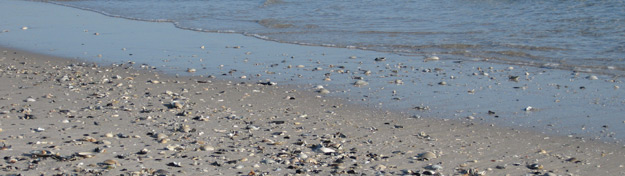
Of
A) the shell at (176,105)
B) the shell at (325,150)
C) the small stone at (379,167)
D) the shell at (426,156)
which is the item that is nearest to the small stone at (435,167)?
the shell at (426,156)

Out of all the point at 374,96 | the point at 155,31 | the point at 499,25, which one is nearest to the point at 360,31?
the point at 499,25

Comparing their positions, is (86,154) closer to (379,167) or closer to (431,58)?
(379,167)

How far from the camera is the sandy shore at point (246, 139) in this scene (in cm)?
541

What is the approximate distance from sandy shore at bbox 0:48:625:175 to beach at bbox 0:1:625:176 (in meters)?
0.02

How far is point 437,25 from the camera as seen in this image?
15516mm

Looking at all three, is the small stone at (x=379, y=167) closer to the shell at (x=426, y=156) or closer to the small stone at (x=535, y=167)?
the shell at (x=426, y=156)

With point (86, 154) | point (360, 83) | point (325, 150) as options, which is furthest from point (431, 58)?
point (86, 154)

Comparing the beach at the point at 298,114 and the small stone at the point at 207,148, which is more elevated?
the small stone at the point at 207,148

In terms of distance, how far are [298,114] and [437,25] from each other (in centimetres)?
874

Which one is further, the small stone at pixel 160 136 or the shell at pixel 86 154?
the small stone at pixel 160 136

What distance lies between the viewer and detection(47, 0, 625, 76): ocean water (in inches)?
463

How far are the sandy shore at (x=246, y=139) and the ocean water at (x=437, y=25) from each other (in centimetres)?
431

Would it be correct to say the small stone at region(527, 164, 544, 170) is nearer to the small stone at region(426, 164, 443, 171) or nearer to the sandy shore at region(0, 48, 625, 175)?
the sandy shore at region(0, 48, 625, 175)

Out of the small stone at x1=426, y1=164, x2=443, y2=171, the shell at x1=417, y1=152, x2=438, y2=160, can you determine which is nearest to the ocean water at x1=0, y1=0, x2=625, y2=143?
the shell at x1=417, y1=152, x2=438, y2=160
